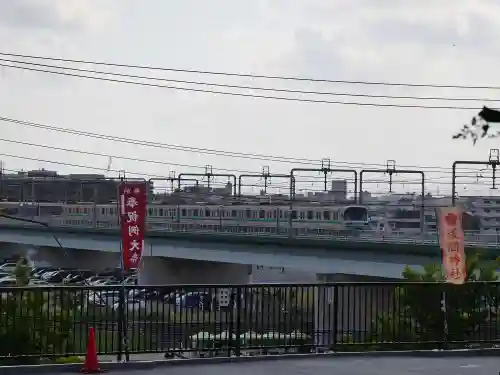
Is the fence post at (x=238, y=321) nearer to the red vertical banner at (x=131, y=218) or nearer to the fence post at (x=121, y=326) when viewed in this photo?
the fence post at (x=121, y=326)

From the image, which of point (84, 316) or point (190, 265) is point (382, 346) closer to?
point (84, 316)

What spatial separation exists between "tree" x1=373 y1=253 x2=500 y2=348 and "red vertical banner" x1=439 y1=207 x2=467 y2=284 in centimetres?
23

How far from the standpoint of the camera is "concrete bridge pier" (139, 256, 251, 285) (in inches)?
2537

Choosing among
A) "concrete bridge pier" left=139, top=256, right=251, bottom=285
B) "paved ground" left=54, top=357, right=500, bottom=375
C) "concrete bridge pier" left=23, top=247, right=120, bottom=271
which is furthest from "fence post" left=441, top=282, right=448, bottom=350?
"concrete bridge pier" left=23, top=247, right=120, bottom=271

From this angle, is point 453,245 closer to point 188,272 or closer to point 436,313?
point 436,313

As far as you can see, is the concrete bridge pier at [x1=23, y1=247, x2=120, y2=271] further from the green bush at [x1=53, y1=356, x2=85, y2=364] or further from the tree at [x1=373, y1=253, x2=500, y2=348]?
the green bush at [x1=53, y1=356, x2=85, y2=364]

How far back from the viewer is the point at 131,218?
22328 millimetres

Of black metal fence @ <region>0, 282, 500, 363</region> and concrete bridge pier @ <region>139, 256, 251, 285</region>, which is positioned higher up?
black metal fence @ <region>0, 282, 500, 363</region>

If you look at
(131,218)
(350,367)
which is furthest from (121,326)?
(131,218)

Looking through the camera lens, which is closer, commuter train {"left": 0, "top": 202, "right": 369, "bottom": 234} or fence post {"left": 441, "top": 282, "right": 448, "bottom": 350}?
fence post {"left": 441, "top": 282, "right": 448, "bottom": 350}

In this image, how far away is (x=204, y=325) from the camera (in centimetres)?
1486

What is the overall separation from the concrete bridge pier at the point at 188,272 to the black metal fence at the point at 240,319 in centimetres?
4740

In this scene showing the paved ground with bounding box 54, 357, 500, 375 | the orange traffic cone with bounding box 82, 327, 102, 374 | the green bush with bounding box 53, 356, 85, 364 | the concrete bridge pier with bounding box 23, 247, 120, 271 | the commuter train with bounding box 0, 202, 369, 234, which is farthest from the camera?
the concrete bridge pier with bounding box 23, 247, 120, 271

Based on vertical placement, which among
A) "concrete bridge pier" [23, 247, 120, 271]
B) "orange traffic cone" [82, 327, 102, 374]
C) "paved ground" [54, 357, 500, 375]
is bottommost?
"concrete bridge pier" [23, 247, 120, 271]
